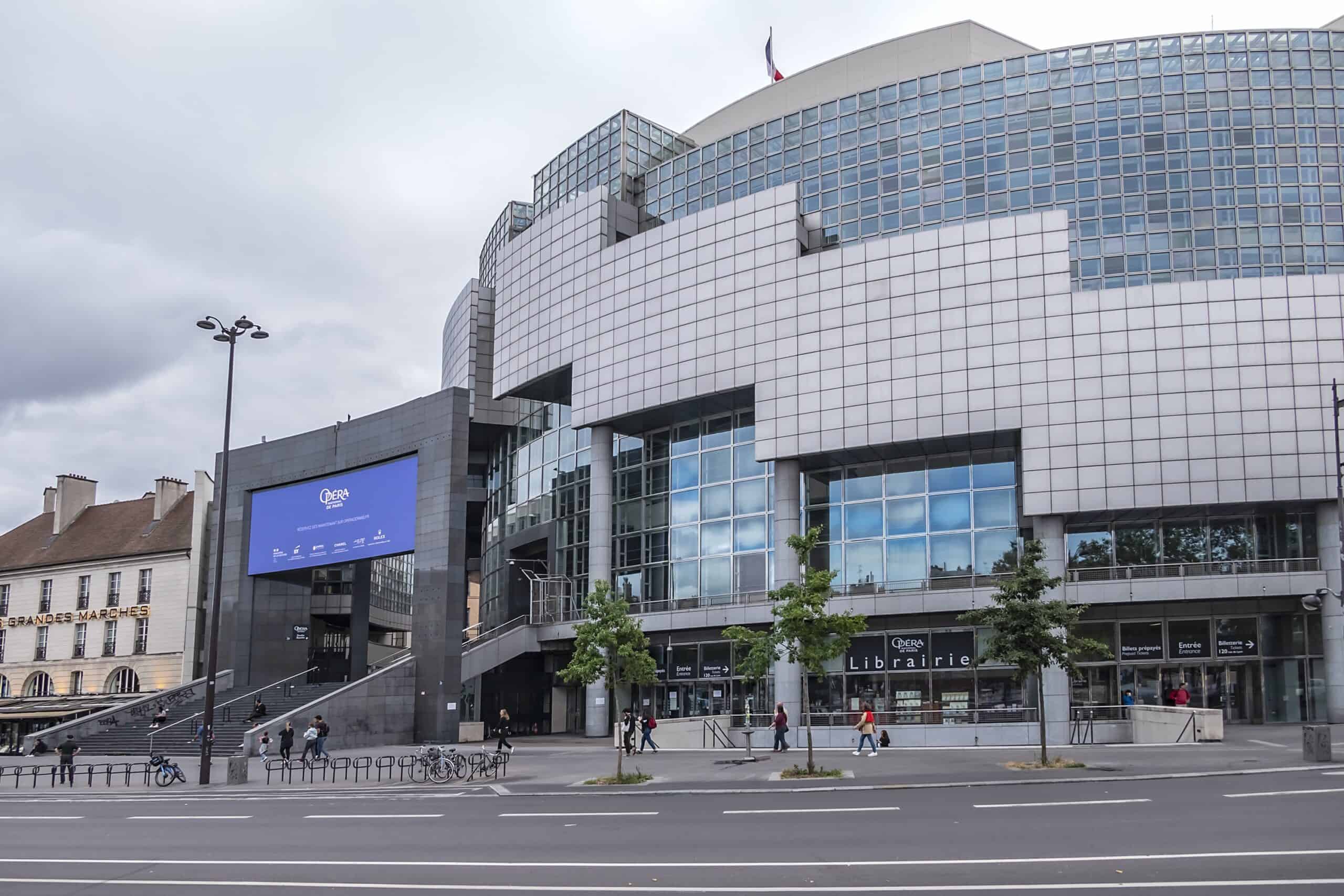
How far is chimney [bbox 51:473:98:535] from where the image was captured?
262 ft

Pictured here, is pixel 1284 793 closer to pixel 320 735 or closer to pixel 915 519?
pixel 915 519

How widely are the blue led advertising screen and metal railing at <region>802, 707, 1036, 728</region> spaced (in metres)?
22.8

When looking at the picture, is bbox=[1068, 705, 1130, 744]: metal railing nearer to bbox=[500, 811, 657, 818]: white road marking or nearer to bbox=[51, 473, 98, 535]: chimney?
bbox=[500, 811, 657, 818]: white road marking

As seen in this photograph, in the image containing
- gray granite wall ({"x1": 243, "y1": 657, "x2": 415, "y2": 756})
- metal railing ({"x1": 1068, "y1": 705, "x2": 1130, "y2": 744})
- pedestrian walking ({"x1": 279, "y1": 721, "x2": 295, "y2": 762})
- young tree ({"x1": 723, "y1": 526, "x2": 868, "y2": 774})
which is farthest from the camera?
gray granite wall ({"x1": 243, "y1": 657, "x2": 415, "y2": 756})

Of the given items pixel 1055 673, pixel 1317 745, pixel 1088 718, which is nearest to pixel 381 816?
pixel 1317 745

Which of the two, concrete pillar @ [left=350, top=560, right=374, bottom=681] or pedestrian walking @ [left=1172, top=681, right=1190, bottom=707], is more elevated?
concrete pillar @ [left=350, top=560, right=374, bottom=681]

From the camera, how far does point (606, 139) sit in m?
61.0

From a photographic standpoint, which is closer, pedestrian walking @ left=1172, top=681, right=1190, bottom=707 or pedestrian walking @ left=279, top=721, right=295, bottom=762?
pedestrian walking @ left=1172, top=681, right=1190, bottom=707

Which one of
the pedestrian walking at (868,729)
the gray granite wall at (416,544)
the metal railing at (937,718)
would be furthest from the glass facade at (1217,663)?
the gray granite wall at (416,544)

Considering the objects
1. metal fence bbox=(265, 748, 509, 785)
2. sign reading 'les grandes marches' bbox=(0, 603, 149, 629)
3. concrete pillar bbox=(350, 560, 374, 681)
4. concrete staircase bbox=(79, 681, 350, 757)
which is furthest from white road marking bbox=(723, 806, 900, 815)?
sign reading 'les grandes marches' bbox=(0, 603, 149, 629)

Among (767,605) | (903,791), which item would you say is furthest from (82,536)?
(903,791)

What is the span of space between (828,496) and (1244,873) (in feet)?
123

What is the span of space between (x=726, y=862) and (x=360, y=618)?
1955 inches

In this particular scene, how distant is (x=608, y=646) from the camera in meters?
33.7
